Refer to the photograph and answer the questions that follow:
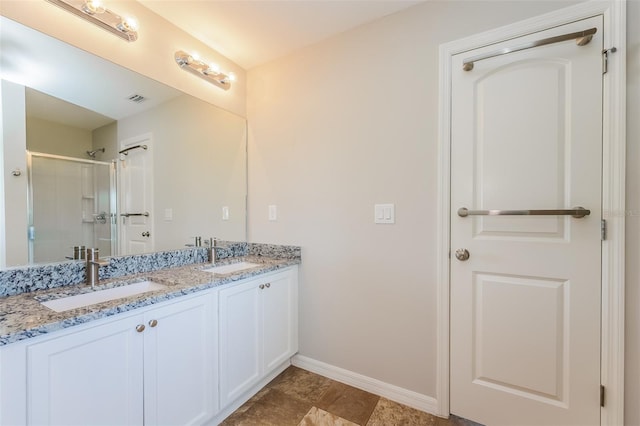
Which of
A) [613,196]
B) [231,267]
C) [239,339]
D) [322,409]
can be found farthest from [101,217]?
[613,196]

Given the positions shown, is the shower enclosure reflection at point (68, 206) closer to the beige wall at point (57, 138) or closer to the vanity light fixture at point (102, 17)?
the beige wall at point (57, 138)

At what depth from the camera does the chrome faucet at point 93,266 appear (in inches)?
52.9

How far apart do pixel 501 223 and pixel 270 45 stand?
193 cm

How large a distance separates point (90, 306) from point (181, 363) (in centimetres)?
49

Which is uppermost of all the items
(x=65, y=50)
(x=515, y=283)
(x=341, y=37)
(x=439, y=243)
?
(x=341, y=37)

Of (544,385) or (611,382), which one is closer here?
(611,382)

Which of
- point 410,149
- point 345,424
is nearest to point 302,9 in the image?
point 410,149

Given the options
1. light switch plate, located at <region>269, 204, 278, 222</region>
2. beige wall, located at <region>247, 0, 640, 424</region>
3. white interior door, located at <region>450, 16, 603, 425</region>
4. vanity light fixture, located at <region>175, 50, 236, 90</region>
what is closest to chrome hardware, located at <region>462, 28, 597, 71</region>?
white interior door, located at <region>450, 16, 603, 425</region>

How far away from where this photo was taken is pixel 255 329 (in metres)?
1.70

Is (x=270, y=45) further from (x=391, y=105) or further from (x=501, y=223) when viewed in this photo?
(x=501, y=223)

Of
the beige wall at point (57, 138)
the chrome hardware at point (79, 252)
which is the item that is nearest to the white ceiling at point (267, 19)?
the beige wall at point (57, 138)

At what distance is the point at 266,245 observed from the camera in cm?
221

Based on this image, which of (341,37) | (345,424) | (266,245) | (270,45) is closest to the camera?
(345,424)

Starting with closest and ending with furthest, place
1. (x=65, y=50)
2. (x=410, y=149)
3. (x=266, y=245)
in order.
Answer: (x=65, y=50) → (x=410, y=149) → (x=266, y=245)
